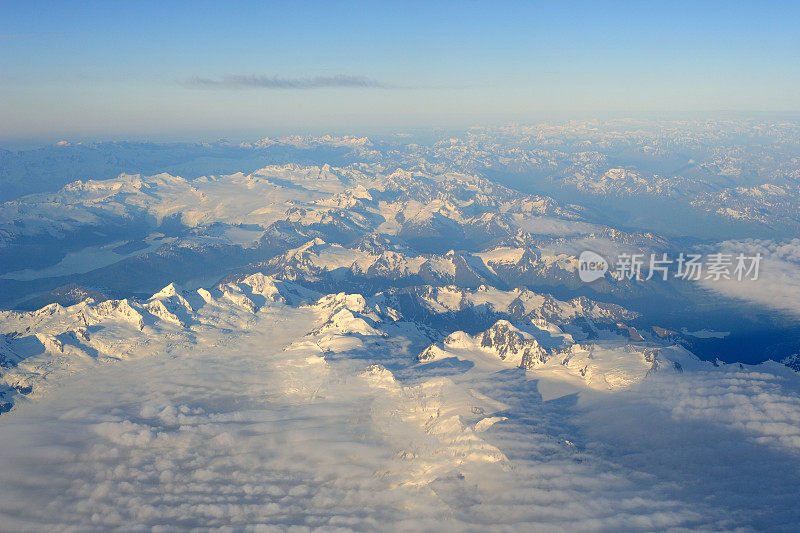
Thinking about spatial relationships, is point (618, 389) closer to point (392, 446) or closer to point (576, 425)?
point (576, 425)

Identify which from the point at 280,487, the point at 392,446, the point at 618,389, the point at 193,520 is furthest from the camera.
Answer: the point at 618,389

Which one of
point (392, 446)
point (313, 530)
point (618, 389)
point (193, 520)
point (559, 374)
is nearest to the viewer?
point (313, 530)

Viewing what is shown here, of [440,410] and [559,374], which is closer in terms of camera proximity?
[440,410]

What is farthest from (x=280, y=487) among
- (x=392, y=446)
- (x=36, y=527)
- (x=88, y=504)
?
(x=36, y=527)

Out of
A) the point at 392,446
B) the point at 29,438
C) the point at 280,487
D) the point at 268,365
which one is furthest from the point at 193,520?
the point at 268,365

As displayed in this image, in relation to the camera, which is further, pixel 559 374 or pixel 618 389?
pixel 559 374

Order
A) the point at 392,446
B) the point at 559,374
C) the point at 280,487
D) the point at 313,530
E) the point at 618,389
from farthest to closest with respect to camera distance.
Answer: the point at 559,374 → the point at 618,389 → the point at 392,446 → the point at 280,487 → the point at 313,530

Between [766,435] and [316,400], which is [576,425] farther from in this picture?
[316,400]

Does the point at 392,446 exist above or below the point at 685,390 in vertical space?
below

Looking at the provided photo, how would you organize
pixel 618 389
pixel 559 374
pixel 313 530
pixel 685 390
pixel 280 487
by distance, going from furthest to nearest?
pixel 559 374 < pixel 618 389 < pixel 685 390 < pixel 280 487 < pixel 313 530
